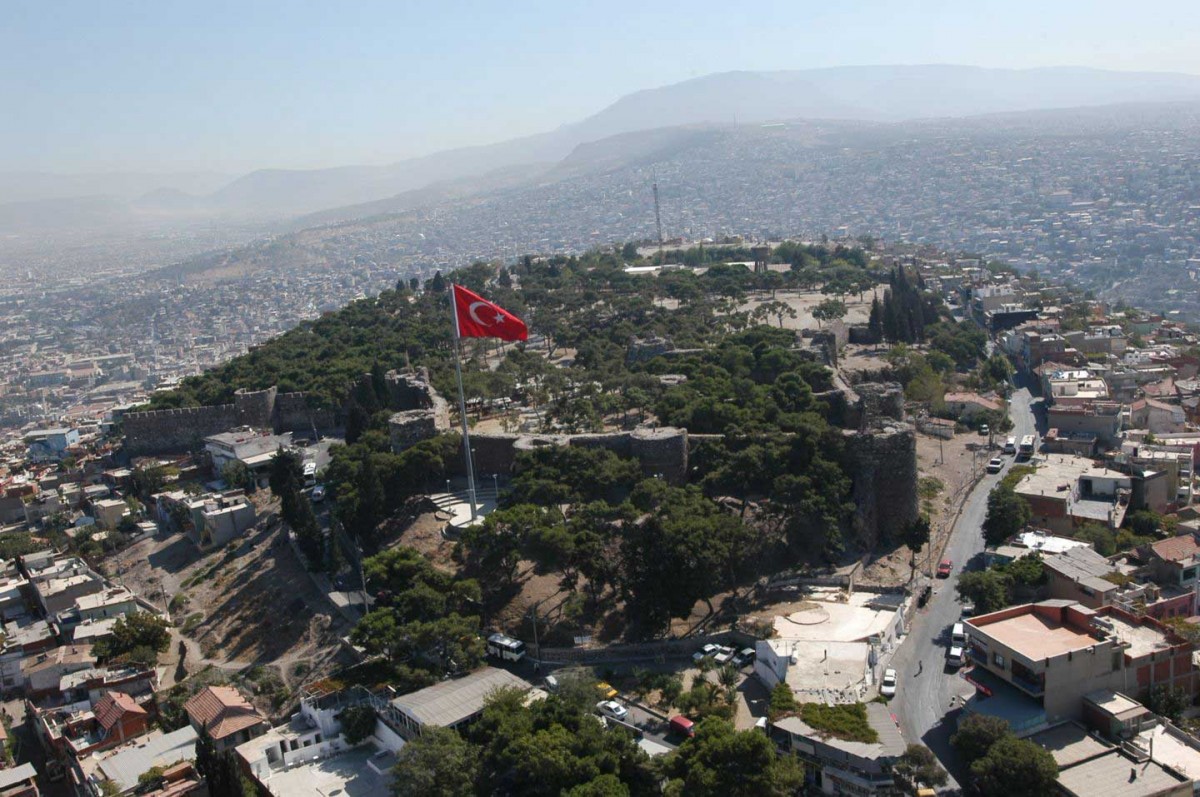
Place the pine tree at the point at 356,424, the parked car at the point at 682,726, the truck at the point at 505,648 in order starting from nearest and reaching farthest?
the parked car at the point at 682,726, the truck at the point at 505,648, the pine tree at the point at 356,424

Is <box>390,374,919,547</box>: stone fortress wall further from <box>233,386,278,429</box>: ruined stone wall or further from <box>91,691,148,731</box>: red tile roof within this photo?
<box>233,386,278,429</box>: ruined stone wall

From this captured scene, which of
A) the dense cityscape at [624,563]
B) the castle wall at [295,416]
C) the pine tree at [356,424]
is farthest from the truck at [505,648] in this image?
the castle wall at [295,416]

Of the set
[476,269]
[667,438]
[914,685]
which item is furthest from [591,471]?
[476,269]

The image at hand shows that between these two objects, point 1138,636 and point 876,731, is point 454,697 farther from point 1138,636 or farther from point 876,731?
point 1138,636

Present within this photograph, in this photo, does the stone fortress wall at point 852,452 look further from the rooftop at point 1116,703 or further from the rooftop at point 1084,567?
the rooftop at point 1116,703

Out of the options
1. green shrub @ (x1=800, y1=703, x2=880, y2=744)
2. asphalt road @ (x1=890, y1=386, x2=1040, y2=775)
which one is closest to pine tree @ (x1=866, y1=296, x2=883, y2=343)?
asphalt road @ (x1=890, y1=386, x2=1040, y2=775)

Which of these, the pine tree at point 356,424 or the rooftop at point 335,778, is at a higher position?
the pine tree at point 356,424

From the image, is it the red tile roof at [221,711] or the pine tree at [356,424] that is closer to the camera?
the red tile roof at [221,711]

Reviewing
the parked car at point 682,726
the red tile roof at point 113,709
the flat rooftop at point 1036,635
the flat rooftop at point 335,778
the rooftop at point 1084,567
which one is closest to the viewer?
the parked car at point 682,726
